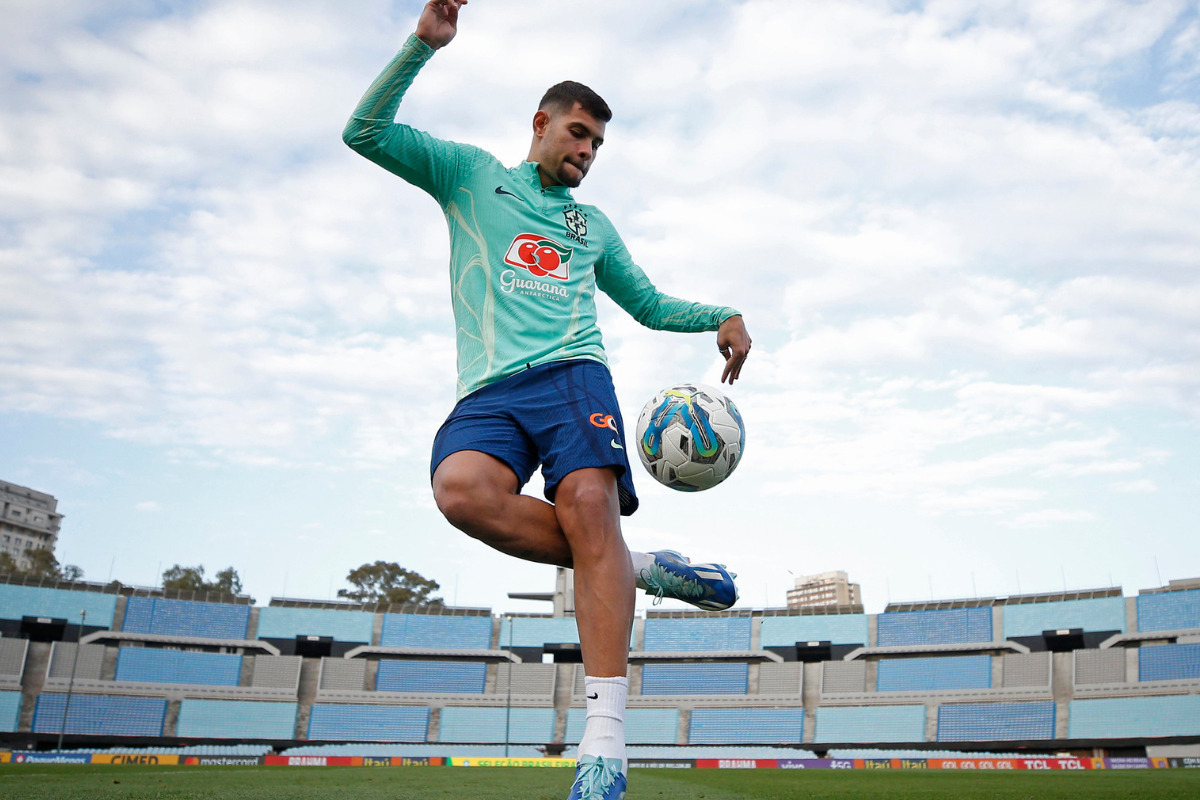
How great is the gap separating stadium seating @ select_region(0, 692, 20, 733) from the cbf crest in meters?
43.4

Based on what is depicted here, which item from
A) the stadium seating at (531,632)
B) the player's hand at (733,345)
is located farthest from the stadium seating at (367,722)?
the player's hand at (733,345)

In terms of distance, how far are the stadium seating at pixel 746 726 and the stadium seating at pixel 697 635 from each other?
3.54m

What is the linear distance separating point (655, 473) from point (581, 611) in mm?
1211

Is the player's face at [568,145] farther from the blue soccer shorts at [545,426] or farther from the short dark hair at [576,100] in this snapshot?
the blue soccer shorts at [545,426]

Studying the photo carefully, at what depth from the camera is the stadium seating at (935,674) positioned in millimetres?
39219

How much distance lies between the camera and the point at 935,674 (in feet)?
131

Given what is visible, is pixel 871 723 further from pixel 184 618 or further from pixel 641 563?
pixel 641 563

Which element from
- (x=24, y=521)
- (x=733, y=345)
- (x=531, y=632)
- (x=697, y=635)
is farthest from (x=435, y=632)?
(x=24, y=521)

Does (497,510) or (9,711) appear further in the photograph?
(9,711)

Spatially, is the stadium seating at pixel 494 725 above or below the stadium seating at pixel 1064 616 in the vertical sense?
below

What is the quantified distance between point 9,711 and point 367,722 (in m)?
14.9

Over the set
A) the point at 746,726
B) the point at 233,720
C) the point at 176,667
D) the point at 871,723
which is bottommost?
the point at 233,720

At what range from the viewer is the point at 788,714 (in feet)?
131

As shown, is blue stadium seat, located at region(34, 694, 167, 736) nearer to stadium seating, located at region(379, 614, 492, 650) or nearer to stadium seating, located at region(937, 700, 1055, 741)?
stadium seating, located at region(379, 614, 492, 650)
